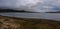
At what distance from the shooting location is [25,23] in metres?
0.64

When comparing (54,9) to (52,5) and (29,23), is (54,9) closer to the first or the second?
(52,5)

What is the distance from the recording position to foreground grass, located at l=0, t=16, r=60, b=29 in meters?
0.61

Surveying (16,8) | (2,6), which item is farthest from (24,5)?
(2,6)

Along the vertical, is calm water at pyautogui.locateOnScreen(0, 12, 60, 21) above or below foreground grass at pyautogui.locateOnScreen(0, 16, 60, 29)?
above

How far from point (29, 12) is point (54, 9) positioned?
171mm

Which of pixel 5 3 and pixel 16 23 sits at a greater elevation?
pixel 5 3

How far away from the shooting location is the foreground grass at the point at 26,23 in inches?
24.1

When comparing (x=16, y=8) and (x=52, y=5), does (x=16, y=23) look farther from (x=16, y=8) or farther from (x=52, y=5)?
(x=52, y=5)

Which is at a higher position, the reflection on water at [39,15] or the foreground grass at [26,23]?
the reflection on water at [39,15]

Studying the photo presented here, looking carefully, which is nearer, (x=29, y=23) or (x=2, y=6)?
(x=29, y=23)

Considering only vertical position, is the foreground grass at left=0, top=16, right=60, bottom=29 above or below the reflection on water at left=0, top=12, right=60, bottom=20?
below

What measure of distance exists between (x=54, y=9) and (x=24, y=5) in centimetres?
21

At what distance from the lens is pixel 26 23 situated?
638 millimetres

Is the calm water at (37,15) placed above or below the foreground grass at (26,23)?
above
